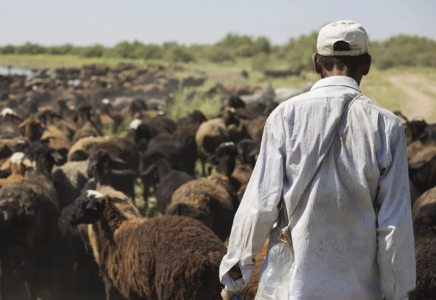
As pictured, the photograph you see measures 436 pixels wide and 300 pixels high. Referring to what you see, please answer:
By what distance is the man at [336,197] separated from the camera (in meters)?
2.52

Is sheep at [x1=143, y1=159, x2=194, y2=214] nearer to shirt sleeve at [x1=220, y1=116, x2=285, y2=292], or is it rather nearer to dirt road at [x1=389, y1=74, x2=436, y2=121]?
shirt sleeve at [x1=220, y1=116, x2=285, y2=292]

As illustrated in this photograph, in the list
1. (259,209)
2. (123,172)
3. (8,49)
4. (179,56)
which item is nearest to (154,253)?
(259,209)

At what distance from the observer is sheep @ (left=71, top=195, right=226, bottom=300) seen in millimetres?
5305

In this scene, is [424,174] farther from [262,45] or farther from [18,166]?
[262,45]

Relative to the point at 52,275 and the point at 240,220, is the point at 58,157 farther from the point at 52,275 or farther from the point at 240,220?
the point at 240,220

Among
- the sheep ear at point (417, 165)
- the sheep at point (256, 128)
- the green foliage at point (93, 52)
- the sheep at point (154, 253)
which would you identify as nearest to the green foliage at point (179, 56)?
the green foliage at point (93, 52)

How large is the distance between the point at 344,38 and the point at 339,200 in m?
0.76

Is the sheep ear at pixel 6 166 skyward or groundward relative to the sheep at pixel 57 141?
skyward

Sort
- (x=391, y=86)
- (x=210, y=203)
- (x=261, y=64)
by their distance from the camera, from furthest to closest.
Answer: (x=261, y=64), (x=391, y=86), (x=210, y=203)

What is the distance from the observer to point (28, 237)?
7.28m

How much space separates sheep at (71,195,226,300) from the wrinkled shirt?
276 cm

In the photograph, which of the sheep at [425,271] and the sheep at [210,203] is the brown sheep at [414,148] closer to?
the sheep at [210,203]

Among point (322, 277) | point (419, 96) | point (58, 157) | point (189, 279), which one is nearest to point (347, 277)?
point (322, 277)

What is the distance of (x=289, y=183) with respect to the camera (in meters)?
2.65
